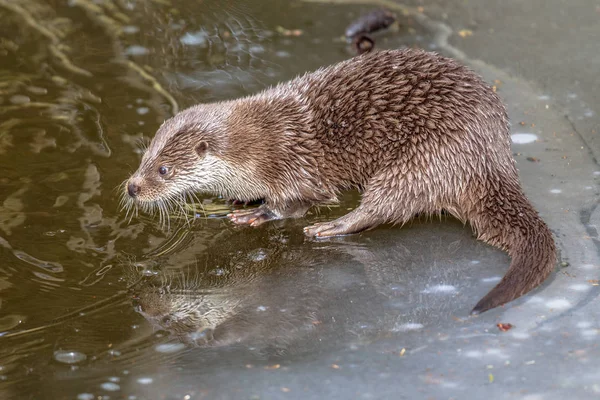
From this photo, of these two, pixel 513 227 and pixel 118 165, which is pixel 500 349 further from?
pixel 118 165

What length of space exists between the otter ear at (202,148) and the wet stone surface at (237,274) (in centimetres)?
26

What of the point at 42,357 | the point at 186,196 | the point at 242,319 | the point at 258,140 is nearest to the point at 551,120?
the point at 258,140

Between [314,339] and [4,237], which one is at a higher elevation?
[4,237]

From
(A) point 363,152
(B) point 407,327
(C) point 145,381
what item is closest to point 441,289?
(B) point 407,327

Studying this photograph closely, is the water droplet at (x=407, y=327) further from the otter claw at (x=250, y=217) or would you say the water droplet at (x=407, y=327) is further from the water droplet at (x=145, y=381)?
the otter claw at (x=250, y=217)

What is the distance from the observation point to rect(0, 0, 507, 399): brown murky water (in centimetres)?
232

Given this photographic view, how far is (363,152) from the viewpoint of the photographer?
9.91ft

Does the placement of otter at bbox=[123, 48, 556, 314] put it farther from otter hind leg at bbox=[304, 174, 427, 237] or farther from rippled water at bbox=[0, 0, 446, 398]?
rippled water at bbox=[0, 0, 446, 398]

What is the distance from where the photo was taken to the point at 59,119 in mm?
3713

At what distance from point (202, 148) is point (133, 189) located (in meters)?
0.29

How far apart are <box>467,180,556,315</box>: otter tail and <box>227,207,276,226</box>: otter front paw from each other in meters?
0.77

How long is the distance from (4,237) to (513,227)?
1723mm

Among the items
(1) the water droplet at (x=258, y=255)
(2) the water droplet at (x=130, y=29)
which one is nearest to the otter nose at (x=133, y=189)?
(1) the water droplet at (x=258, y=255)

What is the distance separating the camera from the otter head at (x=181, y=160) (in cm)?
307
